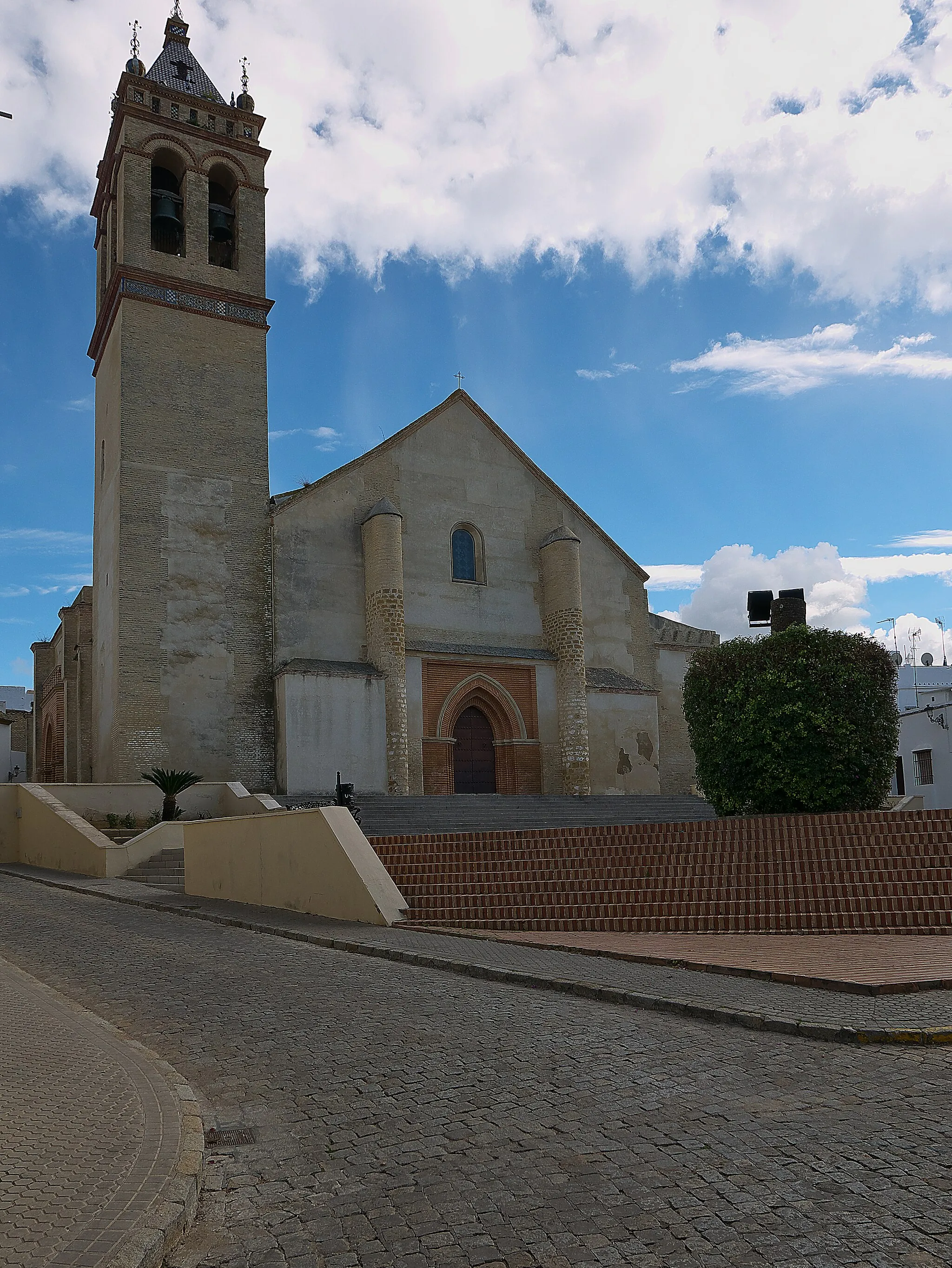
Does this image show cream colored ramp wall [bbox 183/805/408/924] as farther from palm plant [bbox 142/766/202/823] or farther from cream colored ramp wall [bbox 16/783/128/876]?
palm plant [bbox 142/766/202/823]

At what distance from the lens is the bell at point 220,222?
87.4 feet

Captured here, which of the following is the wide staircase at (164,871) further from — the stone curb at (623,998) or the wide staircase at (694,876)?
the stone curb at (623,998)

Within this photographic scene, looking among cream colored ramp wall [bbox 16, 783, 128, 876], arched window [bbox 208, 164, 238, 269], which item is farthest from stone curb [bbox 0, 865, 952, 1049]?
arched window [bbox 208, 164, 238, 269]

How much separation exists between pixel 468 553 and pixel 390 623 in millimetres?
3844

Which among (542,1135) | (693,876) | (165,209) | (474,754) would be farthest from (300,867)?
(165,209)

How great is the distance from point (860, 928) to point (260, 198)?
24.2m

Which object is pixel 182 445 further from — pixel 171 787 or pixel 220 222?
pixel 171 787

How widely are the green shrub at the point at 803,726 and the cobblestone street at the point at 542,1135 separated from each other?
30.3 feet

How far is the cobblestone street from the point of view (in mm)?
3320

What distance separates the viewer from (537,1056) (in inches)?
218

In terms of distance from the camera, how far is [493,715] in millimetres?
26141

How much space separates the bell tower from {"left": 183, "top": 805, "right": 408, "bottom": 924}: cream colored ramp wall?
314 inches

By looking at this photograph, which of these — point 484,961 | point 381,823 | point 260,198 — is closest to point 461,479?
point 260,198

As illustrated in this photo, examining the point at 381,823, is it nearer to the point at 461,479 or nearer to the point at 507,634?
the point at 507,634
